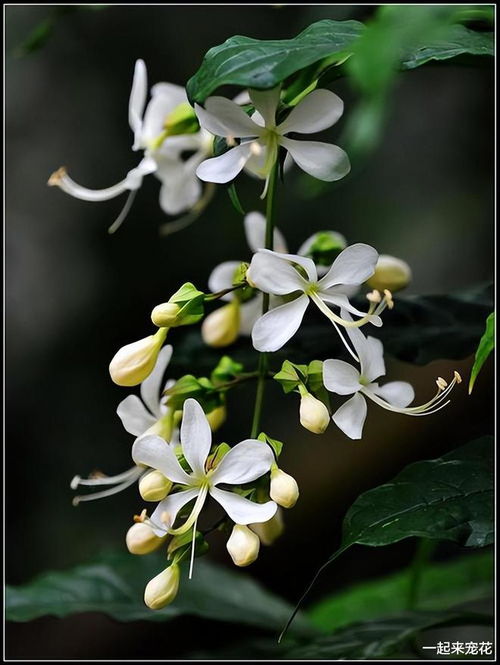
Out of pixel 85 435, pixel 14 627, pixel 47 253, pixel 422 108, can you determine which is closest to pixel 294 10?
pixel 422 108

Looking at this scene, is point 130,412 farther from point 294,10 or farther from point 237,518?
point 294,10

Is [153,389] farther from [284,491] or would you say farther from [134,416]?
[284,491]

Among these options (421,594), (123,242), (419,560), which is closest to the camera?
(419,560)

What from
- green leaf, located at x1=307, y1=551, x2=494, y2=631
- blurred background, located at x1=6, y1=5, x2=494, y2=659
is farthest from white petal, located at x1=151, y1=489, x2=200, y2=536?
blurred background, located at x1=6, y1=5, x2=494, y2=659

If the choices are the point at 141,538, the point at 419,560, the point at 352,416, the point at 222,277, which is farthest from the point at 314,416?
the point at 419,560

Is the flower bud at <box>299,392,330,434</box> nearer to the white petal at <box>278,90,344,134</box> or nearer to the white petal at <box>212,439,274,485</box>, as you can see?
the white petal at <box>212,439,274,485</box>
